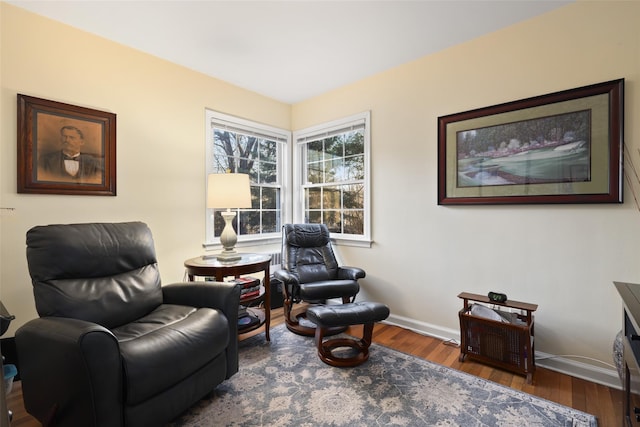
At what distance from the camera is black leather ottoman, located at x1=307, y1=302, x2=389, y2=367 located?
6.95 feet

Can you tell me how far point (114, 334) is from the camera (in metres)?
1.63

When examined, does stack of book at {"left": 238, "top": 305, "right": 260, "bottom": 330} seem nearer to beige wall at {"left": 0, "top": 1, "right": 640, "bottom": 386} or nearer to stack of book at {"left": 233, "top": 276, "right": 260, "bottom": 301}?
stack of book at {"left": 233, "top": 276, "right": 260, "bottom": 301}

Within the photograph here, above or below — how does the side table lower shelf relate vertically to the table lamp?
below

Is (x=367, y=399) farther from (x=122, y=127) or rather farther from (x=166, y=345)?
(x=122, y=127)

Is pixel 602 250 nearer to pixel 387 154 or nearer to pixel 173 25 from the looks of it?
pixel 387 154

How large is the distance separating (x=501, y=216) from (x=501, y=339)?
0.92m

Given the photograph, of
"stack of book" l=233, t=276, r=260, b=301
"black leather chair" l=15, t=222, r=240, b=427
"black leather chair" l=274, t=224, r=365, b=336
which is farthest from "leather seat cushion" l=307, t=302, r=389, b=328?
"stack of book" l=233, t=276, r=260, b=301

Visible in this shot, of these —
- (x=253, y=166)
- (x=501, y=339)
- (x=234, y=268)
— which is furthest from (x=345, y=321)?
(x=253, y=166)

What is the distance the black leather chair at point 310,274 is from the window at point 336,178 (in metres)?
0.33

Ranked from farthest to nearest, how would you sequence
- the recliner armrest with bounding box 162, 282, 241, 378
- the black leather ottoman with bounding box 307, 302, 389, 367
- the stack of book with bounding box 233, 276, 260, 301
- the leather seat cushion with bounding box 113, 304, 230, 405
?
the stack of book with bounding box 233, 276, 260, 301 → the black leather ottoman with bounding box 307, 302, 389, 367 → the recliner armrest with bounding box 162, 282, 241, 378 → the leather seat cushion with bounding box 113, 304, 230, 405

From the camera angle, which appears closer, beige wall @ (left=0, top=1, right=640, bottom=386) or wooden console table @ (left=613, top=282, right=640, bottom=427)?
wooden console table @ (left=613, top=282, right=640, bottom=427)

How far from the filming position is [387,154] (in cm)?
306

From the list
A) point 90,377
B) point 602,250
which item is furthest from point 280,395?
point 602,250

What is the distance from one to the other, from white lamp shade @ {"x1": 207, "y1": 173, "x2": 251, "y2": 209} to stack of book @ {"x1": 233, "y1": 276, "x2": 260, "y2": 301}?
0.68 metres
